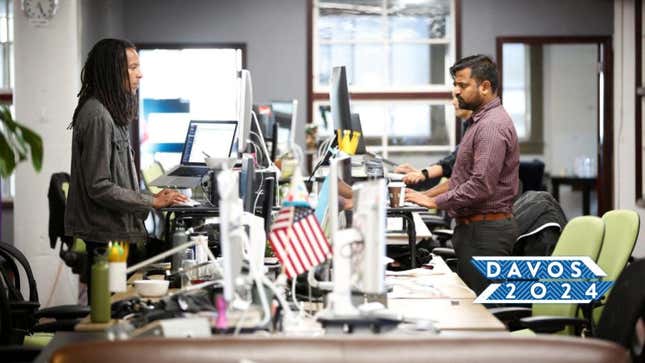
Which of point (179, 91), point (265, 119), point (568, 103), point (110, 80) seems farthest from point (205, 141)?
point (568, 103)

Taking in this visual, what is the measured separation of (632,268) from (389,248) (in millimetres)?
2851

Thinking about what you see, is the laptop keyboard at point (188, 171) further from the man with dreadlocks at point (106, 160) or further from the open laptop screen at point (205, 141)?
the man with dreadlocks at point (106, 160)

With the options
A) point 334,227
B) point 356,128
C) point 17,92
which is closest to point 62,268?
point 17,92

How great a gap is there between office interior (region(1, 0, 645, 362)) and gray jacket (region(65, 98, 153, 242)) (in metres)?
3.63

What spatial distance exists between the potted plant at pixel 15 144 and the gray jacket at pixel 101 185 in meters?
1.27

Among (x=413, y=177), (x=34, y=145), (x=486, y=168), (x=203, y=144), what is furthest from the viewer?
(x=203, y=144)

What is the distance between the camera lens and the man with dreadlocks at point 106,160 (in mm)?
4223

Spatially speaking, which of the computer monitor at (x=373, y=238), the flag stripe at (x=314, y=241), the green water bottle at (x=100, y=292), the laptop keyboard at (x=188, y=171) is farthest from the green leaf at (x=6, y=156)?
the laptop keyboard at (x=188, y=171)

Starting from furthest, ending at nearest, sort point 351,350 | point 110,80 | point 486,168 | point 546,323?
1. point 486,168
2. point 110,80
3. point 546,323
4. point 351,350

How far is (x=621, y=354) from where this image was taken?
7.81ft

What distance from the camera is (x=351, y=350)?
2.36m

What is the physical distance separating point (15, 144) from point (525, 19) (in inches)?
345

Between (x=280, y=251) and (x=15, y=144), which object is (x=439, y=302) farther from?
(x=15, y=144)

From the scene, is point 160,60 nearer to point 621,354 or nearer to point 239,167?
point 239,167
